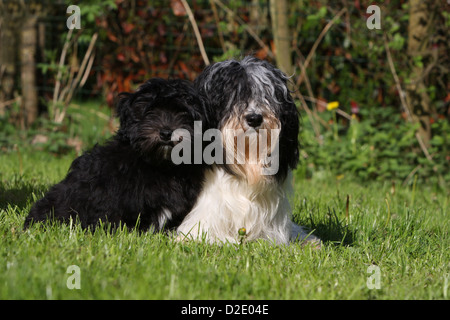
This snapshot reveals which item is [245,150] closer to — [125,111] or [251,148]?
[251,148]

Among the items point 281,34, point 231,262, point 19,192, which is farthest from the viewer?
point 281,34

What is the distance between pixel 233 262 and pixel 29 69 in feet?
18.3

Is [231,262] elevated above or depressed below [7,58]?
below

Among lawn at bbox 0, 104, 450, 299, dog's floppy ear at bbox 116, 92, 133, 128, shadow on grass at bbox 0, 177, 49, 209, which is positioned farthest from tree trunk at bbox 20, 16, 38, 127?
dog's floppy ear at bbox 116, 92, 133, 128

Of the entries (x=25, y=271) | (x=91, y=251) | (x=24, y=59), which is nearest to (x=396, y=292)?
(x=91, y=251)

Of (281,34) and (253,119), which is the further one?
(281,34)

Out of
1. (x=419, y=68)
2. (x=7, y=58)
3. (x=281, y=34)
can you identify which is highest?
(x=281, y=34)

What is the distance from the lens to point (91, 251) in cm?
308

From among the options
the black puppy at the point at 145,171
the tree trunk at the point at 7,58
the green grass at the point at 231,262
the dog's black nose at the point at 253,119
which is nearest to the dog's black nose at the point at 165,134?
the black puppy at the point at 145,171

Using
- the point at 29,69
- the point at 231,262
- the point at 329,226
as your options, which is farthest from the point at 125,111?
the point at 29,69

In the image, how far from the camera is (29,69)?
7.89m

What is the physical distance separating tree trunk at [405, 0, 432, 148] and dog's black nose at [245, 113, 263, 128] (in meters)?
3.97

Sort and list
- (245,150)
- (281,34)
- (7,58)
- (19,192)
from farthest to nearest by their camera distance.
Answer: (7,58), (281,34), (19,192), (245,150)
